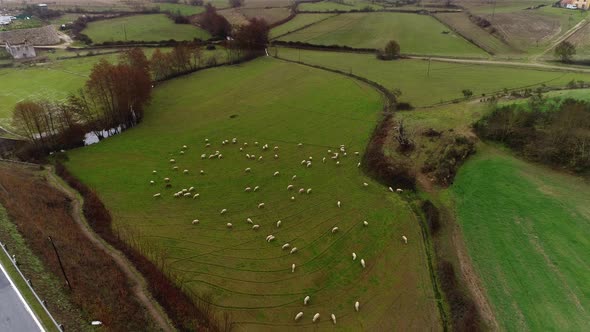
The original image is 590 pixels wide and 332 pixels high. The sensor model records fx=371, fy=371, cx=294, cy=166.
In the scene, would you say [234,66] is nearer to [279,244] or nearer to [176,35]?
[176,35]

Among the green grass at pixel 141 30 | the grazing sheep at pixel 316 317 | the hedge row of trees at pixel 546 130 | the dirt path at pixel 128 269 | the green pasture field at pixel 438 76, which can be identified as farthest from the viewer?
the green grass at pixel 141 30

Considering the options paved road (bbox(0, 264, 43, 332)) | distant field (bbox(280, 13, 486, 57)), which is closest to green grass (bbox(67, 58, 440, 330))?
paved road (bbox(0, 264, 43, 332))

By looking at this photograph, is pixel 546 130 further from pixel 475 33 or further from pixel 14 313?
pixel 475 33

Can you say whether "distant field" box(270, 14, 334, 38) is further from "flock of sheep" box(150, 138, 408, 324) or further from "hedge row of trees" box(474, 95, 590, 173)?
"hedge row of trees" box(474, 95, 590, 173)

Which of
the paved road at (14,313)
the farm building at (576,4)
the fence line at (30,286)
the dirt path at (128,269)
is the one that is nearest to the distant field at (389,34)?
the farm building at (576,4)

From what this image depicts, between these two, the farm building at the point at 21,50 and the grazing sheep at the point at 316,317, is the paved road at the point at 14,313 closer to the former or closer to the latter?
the grazing sheep at the point at 316,317

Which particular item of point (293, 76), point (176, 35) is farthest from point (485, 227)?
point (176, 35)
